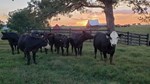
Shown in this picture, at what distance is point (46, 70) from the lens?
627 inches

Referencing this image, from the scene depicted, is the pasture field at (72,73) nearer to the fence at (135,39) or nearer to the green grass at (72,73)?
the green grass at (72,73)

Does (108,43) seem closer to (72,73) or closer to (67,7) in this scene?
(72,73)

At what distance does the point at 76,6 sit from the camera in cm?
3603

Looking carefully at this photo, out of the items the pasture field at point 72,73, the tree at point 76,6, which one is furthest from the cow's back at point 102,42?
the tree at point 76,6

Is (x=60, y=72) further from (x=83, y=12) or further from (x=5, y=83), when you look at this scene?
(x=83, y=12)

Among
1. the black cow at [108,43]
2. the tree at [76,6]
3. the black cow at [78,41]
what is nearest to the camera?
the black cow at [108,43]

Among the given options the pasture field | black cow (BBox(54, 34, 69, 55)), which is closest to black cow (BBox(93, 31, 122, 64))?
the pasture field

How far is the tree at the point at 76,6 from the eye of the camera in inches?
1359

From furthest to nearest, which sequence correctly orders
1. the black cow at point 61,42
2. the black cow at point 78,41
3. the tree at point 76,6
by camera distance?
the tree at point 76,6 → the black cow at point 61,42 → the black cow at point 78,41

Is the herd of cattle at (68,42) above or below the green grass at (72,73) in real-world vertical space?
above

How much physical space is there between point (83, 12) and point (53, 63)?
2118 centimetres

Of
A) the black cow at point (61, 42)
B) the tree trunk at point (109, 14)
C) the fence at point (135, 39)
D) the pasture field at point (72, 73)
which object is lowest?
the fence at point (135, 39)

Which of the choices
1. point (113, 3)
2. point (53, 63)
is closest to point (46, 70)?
point (53, 63)

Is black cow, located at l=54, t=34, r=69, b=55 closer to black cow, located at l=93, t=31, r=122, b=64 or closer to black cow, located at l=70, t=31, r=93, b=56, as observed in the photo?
black cow, located at l=70, t=31, r=93, b=56
